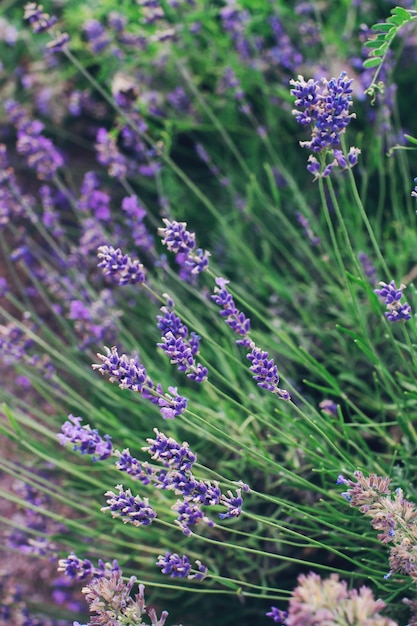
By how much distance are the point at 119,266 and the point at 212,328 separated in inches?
39.5

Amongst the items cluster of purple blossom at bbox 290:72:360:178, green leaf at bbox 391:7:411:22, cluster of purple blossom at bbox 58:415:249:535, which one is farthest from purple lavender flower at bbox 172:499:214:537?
green leaf at bbox 391:7:411:22

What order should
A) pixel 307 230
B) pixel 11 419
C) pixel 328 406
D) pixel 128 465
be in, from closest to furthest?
pixel 128 465
pixel 11 419
pixel 328 406
pixel 307 230

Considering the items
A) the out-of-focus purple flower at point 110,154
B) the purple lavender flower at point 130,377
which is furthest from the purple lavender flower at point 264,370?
the out-of-focus purple flower at point 110,154

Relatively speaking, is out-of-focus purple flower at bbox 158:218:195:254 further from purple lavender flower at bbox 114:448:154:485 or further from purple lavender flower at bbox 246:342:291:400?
purple lavender flower at bbox 114:448:154:485

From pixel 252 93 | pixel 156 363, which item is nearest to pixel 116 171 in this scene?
pixel 156 363

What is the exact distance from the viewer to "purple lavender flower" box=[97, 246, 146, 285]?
4.31 ft

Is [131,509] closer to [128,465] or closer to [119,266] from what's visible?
[128,465]

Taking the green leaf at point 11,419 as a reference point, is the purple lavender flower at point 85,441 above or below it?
below

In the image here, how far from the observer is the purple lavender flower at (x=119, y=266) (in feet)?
4.31

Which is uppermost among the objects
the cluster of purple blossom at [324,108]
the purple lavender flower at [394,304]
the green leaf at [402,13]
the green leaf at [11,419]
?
the green leaf at [402,13]

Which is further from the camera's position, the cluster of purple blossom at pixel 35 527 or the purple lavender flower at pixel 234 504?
the cluster of purple blossom at pixel 35 527

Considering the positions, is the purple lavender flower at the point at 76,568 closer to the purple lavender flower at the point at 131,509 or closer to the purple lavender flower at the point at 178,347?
the purple lavender flower at the point at 131,509

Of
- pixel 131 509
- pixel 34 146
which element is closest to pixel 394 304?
pixel 131 509

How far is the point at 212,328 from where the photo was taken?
231cm
